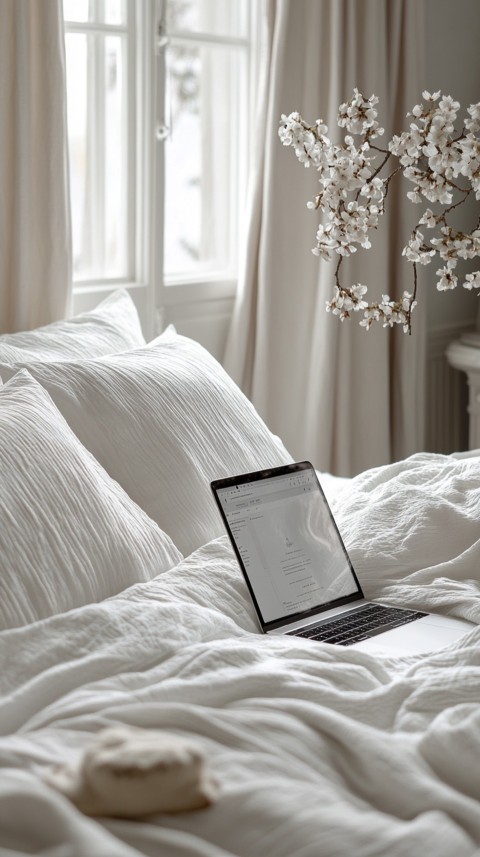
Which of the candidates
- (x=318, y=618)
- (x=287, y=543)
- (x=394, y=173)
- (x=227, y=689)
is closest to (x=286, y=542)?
(x=287, y=543)

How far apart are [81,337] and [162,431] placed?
0.46 meters

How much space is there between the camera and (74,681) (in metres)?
1.24

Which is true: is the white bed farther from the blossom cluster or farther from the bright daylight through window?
the bright daylight through window

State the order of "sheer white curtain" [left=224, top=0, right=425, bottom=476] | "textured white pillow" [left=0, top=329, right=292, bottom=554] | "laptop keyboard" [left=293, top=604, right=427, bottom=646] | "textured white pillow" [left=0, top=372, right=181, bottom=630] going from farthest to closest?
"sheer white curtain" [left=224, top=0, right=425, bottom=476] < "textured white pillow" [left=0, top=329, right=292, bottom=554] < "laptop keyboard" [left=293, top=604, right=427, bottom=646] < "textured white pillow" [left=0, top=372, right=181, bottom=630]

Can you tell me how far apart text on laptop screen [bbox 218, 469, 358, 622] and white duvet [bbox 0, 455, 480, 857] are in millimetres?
41

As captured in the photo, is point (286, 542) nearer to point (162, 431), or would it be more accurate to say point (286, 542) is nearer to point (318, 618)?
point (318, 618)

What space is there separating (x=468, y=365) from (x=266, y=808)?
2674 mm

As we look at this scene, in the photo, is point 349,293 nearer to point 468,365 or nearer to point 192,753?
point 192,753

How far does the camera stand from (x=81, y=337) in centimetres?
218

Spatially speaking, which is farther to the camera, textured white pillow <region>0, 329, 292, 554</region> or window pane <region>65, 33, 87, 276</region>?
window pane <region>65, 33, 87, 276</region>

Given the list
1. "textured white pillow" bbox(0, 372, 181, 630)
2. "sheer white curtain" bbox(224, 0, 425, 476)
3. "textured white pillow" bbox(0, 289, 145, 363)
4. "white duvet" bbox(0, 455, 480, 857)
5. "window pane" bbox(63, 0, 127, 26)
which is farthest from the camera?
"sheer white curtain" bbox(224, 0, 425, 476)

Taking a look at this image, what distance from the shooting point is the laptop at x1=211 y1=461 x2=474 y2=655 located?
1535 millimetres

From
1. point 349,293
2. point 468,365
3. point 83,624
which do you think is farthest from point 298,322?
point 83,624

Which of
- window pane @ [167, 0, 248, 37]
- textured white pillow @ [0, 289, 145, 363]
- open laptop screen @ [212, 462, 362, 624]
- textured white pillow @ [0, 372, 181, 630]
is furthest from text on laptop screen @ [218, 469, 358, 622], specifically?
window pane @ [167, 0, 248, 37]
